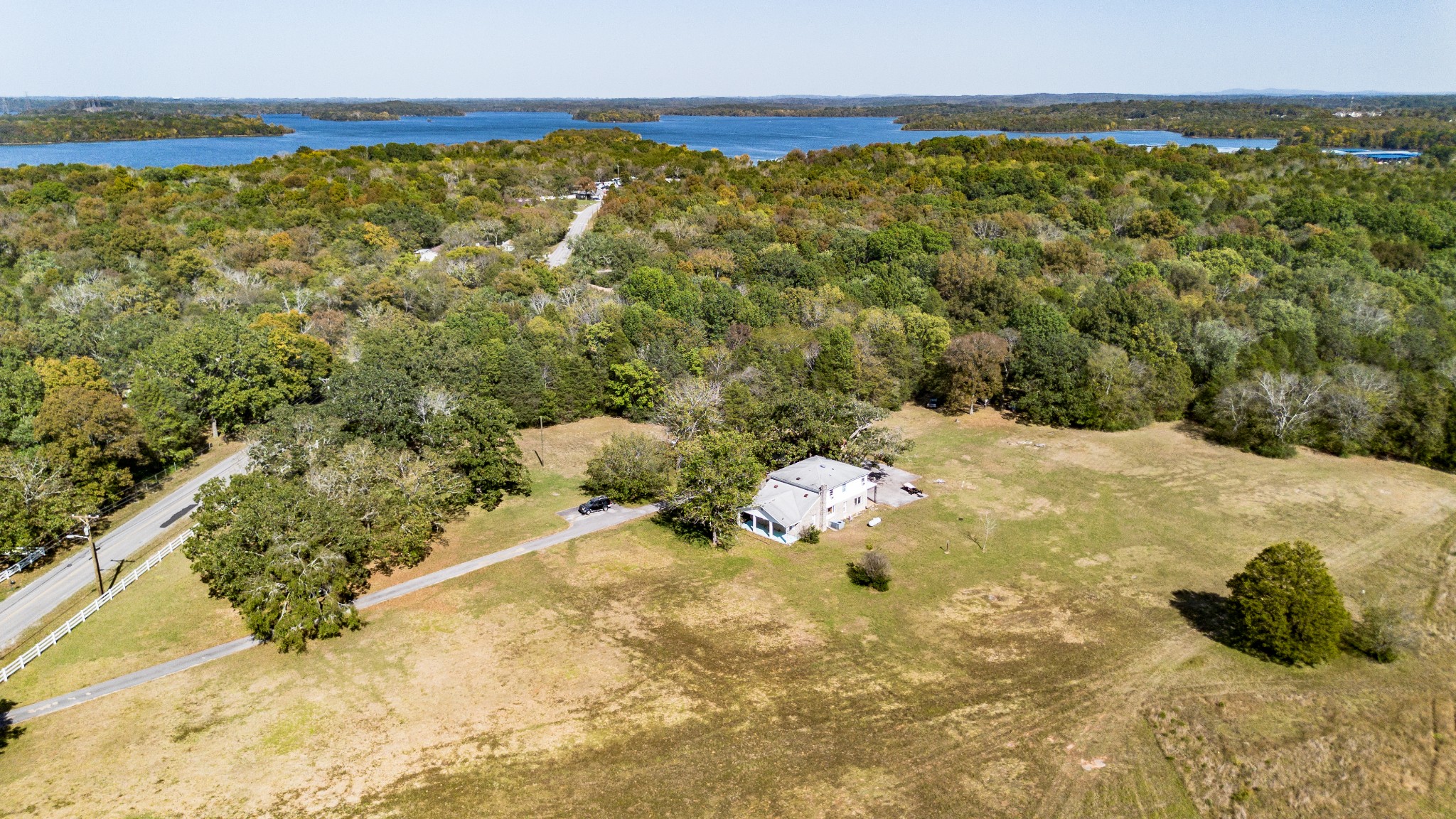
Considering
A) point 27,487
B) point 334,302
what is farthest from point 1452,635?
point 334,302

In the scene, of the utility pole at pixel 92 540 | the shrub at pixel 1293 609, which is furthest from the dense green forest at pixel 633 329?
the shrub at pixel 1293 609

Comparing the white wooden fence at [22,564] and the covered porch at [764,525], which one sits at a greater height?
the white wooden fence at [22,564]

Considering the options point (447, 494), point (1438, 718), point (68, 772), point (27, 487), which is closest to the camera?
point (68, 772)

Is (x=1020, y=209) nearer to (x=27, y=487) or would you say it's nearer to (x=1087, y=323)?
(x=1087, y=323)

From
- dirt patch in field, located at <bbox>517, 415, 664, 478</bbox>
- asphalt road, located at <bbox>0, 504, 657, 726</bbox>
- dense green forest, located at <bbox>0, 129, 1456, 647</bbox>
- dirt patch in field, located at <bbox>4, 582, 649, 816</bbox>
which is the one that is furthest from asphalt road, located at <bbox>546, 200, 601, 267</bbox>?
dirt patch in field, located at <bbox>4, 582, 649, 816</bbox>

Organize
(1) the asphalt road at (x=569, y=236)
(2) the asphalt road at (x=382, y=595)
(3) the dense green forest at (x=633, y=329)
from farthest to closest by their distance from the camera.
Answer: (1) the asphalt road at (x=569, y=236) → (3) the dense green forest at (x=633, y=329) → (2) the asphalt road at (x=382, y=595)

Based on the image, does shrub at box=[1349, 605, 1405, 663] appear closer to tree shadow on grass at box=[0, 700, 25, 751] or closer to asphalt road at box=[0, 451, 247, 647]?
tree shadow on grass at box=[0, 700, 25, 751]

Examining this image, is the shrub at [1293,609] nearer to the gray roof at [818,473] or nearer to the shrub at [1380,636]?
the shrub at [1380,636]
